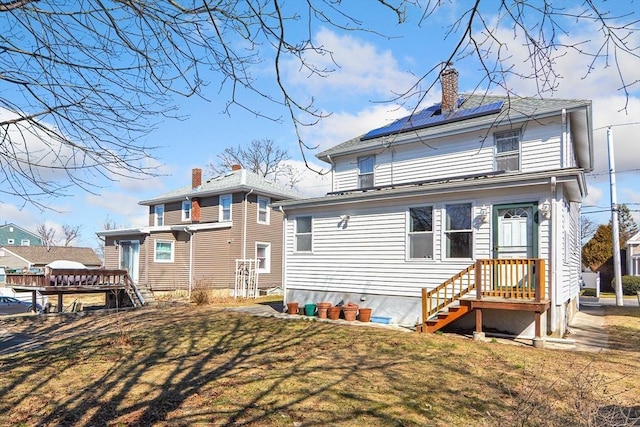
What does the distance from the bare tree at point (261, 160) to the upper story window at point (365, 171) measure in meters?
22.6

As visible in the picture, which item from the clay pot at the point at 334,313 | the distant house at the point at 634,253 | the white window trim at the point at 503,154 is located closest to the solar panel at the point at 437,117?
the white window trim at the point at 503,154

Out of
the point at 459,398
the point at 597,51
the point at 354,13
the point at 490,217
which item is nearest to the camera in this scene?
the point at 597,51

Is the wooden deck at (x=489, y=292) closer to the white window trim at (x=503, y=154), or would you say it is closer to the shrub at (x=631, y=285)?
the white window trim at (x=503, y=154)

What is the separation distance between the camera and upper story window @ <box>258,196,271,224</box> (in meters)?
23.6

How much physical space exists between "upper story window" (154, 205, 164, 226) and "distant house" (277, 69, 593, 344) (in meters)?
14.2

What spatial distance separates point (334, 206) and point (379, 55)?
10196mm

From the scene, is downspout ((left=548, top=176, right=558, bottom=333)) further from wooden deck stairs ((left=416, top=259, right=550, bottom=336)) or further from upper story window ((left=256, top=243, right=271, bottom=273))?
upper story window ((left=256, top=243, right=271, bottom=273))

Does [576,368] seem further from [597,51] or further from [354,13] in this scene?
[354,13]

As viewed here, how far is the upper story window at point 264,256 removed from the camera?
23617 mm

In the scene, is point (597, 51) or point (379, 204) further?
point (379, 204)

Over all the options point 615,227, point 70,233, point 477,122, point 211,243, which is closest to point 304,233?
point 477,122

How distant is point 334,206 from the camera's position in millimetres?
14023

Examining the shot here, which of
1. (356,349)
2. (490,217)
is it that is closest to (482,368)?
(356,349)

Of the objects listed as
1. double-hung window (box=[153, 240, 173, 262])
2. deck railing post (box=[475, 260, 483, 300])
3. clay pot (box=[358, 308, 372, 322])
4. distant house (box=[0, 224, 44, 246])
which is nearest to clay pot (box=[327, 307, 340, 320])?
clay pot (box=[358, 308, 372, 322])
